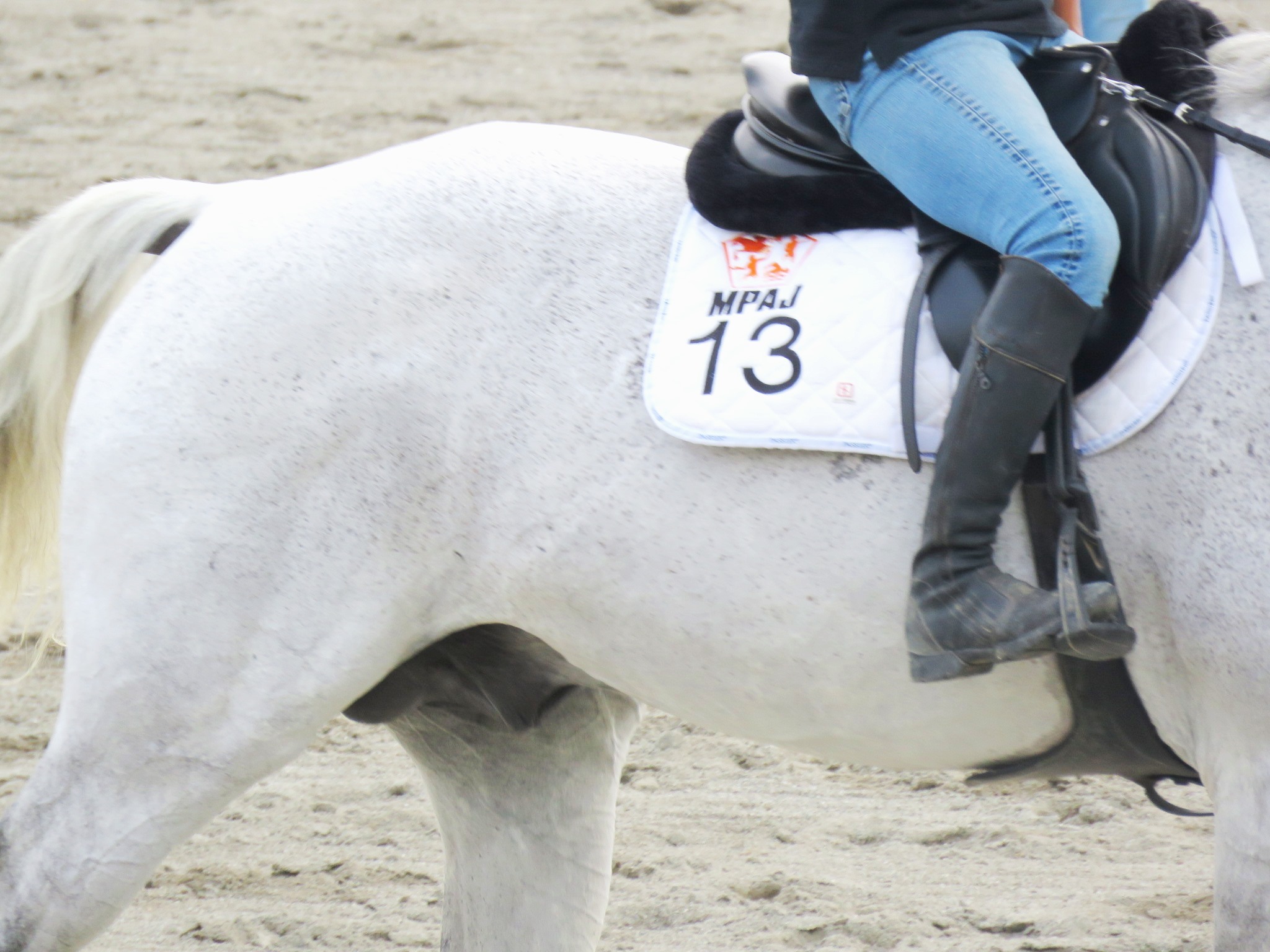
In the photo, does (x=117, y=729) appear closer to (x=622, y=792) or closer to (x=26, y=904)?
(x=26, y=904)

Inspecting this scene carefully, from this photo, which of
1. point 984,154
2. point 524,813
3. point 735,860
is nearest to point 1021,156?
point 984,154

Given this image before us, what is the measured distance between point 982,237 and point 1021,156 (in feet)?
0.37

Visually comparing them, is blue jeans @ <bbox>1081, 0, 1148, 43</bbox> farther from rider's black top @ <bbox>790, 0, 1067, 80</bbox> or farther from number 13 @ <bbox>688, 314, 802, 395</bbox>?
number 13 @ <bbox>688, 314, 802, 395</bbox>

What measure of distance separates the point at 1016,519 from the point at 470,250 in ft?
2.86

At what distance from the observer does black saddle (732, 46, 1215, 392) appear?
5.99 feet

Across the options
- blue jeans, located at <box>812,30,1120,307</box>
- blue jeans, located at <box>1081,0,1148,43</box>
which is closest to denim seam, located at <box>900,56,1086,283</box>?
blue jeans, located at <box>812,30,1120,307</box>

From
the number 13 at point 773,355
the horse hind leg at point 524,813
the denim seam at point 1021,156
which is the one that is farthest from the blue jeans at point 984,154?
the horse hind leg at point 524,813

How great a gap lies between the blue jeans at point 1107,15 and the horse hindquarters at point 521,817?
142 centimetres

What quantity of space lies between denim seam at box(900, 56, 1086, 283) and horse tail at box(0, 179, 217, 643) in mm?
1220

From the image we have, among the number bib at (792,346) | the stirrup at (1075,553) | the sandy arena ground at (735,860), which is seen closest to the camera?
the stirrup at (1075,553)

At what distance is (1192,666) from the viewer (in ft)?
6.01

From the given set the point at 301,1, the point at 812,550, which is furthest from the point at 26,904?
the point at 301,1

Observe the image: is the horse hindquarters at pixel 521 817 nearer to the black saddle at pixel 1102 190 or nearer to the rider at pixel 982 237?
the rider at pixel 982 237

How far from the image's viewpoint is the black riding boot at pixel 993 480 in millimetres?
1766
